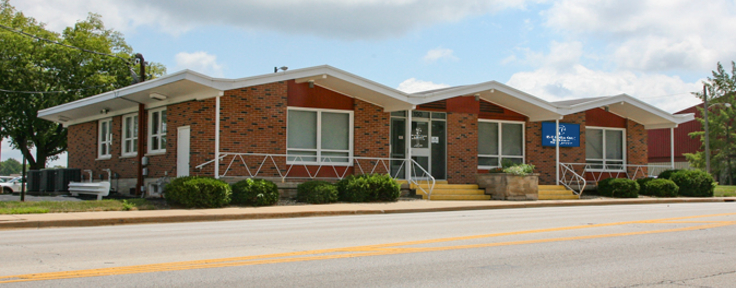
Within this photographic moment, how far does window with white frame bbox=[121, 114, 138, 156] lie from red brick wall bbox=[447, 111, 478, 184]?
11.3 metres

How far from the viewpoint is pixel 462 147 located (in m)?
24.2

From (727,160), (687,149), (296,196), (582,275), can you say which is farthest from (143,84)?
(687,149)

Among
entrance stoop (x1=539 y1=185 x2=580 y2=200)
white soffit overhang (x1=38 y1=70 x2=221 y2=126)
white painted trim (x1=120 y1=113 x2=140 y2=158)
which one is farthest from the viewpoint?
entrance stoop (x1=539 y1=185 x2=580 y2=200)

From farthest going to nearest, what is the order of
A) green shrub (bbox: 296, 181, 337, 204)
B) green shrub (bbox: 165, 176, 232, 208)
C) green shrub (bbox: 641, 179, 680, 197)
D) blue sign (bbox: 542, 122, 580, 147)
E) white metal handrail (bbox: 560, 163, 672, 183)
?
white metal handrail (bbox: 560, 163, 672, 183) < blue sign (bbox: 542, 122, 580, 147) < green shrub (bbox: 641, 179, 680, 197) < green shrub (bbox: 296, 181, 337, 204) < green shrub (bbox: 165, 176, 232, 208)

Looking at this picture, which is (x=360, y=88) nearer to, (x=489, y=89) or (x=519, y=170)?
(x=489, y=89)

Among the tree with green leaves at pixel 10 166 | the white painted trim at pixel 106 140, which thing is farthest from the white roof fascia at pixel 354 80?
the tree with green leaves at pixel 10 166

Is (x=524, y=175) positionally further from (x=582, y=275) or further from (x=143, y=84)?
(x=582, y=275)

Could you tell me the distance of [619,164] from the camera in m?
27.9

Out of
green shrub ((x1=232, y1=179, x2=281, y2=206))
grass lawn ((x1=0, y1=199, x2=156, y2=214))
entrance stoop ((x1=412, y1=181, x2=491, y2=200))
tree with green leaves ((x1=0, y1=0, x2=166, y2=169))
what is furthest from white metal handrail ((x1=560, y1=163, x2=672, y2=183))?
tree with green leaves ((x1=0, y1=0, x2=166, y2=169))

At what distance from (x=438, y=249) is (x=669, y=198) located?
61.9 feet

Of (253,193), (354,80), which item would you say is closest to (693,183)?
(354,80)

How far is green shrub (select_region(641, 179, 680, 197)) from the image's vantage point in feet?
83.4

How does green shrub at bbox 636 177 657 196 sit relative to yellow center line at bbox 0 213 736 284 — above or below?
above

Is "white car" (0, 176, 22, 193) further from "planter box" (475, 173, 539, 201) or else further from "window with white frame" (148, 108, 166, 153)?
"planter box" (475, 173, 539, 201)
